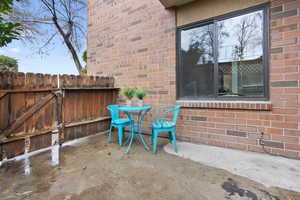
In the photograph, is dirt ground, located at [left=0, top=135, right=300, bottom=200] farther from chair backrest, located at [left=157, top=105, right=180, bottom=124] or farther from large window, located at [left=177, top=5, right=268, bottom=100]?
large window, located at [left=177, top=5, right=268, bottom=100]

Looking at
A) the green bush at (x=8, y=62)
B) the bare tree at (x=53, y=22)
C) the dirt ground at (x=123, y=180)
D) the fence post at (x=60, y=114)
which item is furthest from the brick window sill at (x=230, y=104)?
the bare tree at (x=53, y=22)

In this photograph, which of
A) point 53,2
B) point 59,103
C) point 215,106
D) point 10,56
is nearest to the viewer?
point 215,106

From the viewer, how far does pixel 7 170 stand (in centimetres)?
192

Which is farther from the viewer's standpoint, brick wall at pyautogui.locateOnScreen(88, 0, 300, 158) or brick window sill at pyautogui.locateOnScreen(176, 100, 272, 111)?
brick window sill at pyautogui.locateOnScreen(176, 100, 272, 111)

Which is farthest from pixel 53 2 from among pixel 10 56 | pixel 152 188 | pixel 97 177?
pixel 152 188

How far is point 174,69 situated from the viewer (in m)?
3.03

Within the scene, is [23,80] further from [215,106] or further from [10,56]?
[10,56]

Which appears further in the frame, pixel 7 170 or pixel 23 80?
pixel 23 80

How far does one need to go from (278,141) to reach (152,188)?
6.82ft

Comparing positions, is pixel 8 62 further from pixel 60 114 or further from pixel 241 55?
pixel 241 55

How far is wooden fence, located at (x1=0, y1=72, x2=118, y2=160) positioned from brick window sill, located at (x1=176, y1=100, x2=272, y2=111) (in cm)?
210

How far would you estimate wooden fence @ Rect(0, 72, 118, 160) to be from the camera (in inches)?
87.2

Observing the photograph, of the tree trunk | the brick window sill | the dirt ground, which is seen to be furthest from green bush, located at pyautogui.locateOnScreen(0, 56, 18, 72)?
the brick window sill

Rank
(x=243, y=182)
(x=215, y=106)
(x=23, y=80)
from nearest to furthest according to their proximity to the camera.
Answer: (x=243, y=182) < (x=23, y=80) < (x=215, y=106)
